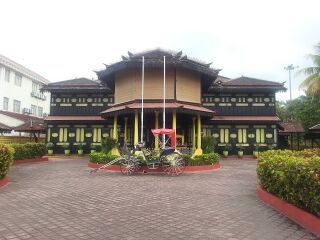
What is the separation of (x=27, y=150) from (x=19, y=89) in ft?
62.1

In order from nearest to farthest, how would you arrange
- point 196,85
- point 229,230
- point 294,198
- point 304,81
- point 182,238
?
point 182,238 < point 229,230 < point 294,198 < point 196,85 < point 304,81

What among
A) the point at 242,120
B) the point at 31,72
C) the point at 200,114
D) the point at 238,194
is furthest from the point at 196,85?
the point at 31,72

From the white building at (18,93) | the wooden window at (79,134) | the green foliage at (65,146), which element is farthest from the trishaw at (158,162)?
the white building at (18,93)

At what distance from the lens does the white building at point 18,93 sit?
34.8m

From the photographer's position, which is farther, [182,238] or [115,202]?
[115,202]

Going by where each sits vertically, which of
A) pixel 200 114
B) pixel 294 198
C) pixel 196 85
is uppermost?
pixel 196 85

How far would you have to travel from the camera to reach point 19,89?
38594 millimetres

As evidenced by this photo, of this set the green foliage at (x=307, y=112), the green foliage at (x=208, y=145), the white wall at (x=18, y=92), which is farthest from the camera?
the green foliage at (x=307, y=112)

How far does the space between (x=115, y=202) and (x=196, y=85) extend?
1457cm

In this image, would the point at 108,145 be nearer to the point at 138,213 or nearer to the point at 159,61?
the point at 159,61

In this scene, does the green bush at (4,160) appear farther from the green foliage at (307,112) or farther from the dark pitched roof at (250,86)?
the green foliage at (307,112)

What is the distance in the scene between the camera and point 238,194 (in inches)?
403

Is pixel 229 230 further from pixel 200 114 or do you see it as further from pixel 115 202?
pixel 200 114

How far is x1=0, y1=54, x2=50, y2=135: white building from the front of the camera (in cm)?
3475
